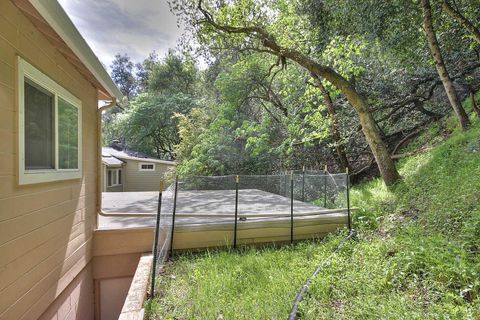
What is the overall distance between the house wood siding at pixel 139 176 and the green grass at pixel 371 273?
1249 centimetres

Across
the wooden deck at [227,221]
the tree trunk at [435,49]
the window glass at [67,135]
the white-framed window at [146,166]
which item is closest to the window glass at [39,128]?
the window glass at [67,135]

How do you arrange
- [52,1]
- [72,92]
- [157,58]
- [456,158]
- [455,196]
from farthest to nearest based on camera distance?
[157,58] < [456,158] < [455,196] < [72,92] < [52,1]

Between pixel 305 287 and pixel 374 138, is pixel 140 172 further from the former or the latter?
pixel 305 287

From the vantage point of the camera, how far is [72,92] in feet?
10.1

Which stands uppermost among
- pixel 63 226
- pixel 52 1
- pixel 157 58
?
pixel 157 58

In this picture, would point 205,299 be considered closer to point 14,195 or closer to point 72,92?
point 14,195

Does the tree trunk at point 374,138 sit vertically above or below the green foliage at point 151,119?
below

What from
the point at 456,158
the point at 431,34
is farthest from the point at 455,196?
the point at 431,34

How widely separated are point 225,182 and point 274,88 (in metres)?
8.12

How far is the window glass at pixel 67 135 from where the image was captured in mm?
2732

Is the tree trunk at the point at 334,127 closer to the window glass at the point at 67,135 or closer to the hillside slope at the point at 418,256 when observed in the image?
the hillside slope at the point at 418,256

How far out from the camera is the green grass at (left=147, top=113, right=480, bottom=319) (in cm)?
228

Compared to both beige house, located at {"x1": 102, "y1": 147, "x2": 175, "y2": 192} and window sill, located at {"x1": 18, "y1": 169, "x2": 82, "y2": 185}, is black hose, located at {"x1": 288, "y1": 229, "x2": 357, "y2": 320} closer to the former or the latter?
window sill, located at {"x1": 18, "y1": 169, "x2": 82, "y2": 185}

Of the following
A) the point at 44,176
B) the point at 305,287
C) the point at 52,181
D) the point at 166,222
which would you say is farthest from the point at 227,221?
the point at 44,176
